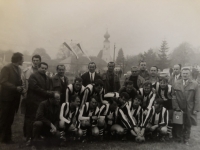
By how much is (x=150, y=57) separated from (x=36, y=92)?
5.47 feet

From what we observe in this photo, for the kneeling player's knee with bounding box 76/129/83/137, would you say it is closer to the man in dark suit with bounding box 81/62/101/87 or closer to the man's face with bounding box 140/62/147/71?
Result: the man in dark suit with bounding box 81/62/101/87

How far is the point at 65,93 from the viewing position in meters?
2.37

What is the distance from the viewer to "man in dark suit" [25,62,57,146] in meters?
2.26

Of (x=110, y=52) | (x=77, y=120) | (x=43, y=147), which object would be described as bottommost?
(x=43, y=147)

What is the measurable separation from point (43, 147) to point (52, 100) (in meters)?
0.58

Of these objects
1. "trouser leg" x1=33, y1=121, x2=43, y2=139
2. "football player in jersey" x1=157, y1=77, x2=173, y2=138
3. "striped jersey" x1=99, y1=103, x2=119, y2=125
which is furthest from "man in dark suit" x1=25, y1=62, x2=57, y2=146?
"football player in jersey" x1=157, y1=77, x2=173, y2=138

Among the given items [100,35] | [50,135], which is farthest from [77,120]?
[100,35]

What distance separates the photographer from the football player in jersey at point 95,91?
2.39 meters

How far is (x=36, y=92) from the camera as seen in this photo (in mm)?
2293

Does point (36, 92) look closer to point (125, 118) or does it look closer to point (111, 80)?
point (111, 80)

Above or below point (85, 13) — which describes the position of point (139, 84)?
below

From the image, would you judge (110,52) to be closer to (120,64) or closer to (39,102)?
(120,64)

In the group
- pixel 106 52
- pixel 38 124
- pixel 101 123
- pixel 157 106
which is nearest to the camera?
pixel 38 124

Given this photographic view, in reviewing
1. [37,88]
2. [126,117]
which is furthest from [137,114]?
[37,88]
